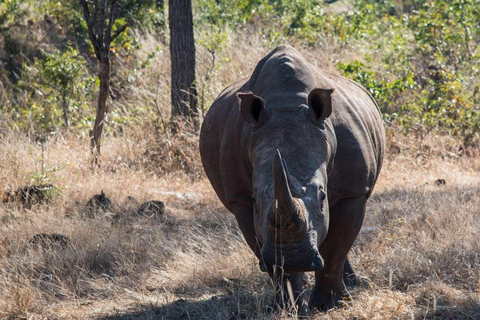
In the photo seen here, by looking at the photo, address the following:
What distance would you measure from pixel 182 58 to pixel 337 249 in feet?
19.4

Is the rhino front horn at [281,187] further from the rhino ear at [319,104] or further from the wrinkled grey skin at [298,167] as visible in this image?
the rhino ear at [319,104]

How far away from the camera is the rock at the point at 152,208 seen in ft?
25.1

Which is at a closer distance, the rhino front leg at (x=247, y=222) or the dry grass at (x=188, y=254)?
the rhino front leg at (x=247, y=222)

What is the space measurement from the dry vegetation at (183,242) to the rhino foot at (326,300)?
0.29 ft

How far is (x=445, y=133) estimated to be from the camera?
1046cm

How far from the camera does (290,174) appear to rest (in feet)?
12.7

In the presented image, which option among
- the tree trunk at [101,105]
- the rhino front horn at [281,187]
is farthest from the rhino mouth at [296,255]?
the tree trunk at [101,105]

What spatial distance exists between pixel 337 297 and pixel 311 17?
402 inches

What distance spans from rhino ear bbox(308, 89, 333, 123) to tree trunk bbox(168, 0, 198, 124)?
583 cm

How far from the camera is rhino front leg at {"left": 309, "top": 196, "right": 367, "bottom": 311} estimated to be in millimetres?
4645

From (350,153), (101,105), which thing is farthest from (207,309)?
(101,105)

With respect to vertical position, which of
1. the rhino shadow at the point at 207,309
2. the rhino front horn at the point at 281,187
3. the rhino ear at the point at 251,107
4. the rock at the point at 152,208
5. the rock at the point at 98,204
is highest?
the rhino ear at the point at 251,107

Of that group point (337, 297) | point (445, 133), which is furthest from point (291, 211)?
point (445, 133)

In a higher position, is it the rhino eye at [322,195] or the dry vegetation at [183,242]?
the rhino eye at [322,195]
